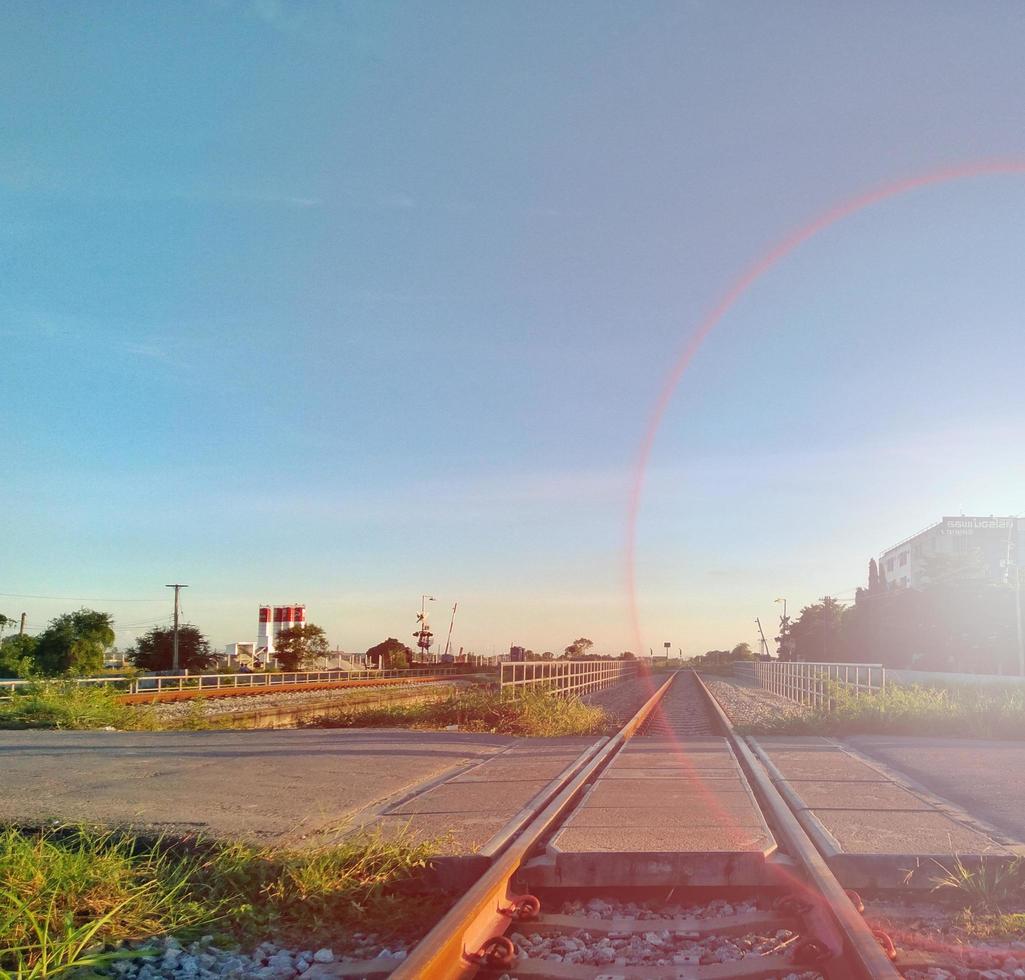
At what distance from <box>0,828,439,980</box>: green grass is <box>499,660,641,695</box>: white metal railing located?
1432 centimetres

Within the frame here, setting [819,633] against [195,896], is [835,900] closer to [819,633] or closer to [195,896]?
[195,896]

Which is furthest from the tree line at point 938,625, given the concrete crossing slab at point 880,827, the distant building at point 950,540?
the concrete crossing slab at point 880,827

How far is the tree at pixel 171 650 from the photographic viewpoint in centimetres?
7356

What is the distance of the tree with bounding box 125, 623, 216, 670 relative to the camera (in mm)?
73562

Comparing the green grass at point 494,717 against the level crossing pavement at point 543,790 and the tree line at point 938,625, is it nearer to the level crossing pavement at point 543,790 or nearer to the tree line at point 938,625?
the level crossing pavement at point 543,790

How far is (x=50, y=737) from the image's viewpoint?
1391cm

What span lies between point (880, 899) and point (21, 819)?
547 centimetres

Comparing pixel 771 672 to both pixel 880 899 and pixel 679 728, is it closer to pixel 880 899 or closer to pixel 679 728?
pixel 679 728

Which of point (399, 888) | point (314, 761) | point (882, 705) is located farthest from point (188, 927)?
point (882, 705)

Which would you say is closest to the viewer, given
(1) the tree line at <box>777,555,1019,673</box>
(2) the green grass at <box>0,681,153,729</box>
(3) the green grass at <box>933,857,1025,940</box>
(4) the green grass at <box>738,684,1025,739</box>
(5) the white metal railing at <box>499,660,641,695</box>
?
(3) the green grass at <box>933,857,1025,940</box>

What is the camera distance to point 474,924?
4191mm

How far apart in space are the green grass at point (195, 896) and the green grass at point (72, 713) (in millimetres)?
13384

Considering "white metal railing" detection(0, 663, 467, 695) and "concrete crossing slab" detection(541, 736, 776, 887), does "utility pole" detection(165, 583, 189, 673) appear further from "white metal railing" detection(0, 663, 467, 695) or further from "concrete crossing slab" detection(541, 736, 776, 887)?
"concrete crossing slab" detection(541, 736, 776, 887)

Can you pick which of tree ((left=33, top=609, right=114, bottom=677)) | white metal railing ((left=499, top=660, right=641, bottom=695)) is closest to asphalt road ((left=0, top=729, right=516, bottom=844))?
white metal railing ((left=499, top=660, right=641, bottom=695))
